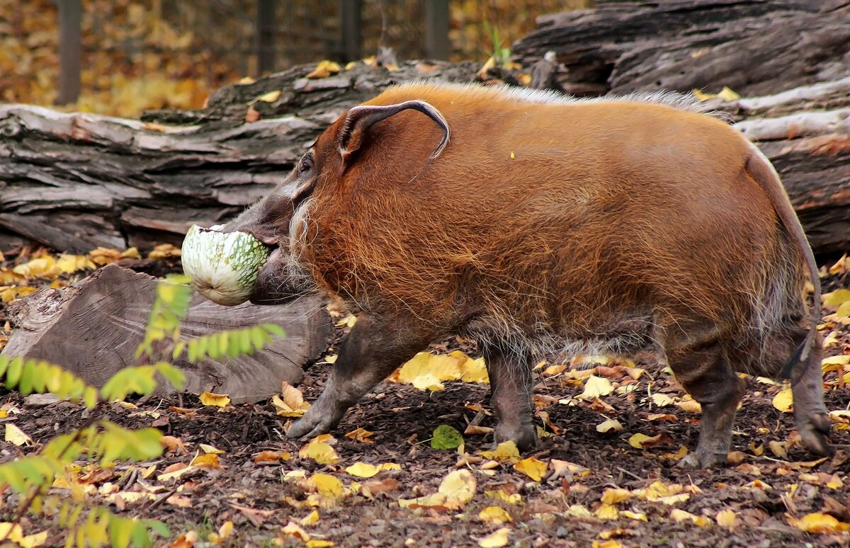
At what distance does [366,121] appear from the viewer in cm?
371

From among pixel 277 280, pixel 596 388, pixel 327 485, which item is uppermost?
pixel 277 280

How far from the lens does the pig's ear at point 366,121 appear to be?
356 cm

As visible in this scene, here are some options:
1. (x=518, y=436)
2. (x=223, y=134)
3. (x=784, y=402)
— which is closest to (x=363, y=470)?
(x=518, y=436)

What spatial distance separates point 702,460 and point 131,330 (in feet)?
8.18

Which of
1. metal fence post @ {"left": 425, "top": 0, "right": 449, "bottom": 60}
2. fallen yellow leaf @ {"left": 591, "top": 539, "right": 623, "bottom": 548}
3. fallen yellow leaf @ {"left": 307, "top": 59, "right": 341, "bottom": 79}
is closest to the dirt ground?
fallen yellow leaf @ {"left": 591, "top": 539, "right": 623, "bottom": 548}

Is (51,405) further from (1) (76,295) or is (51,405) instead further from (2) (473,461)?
(2) (473,461)

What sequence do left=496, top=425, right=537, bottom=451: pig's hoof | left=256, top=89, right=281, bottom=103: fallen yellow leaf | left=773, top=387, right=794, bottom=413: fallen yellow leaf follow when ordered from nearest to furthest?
left=496, top=425, right=537, bottom=451: pig's hoof, left=773, top=387, right=794, bottom=413: fallen yellow leaf, left=256, top=89, right=281, bottom=103: fallen yellow leaf

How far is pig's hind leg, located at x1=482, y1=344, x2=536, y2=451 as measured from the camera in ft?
12.5

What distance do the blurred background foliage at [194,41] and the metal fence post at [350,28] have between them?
0.21 feet

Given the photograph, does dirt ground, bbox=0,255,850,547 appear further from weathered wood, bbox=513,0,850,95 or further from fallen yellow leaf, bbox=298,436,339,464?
weathered wood, bbox=513,0,850,95

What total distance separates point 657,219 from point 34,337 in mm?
2645

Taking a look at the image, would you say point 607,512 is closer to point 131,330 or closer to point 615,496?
point 615,496

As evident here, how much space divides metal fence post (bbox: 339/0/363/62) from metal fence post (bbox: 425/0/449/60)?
3.94 feet

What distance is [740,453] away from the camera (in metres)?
3.62
